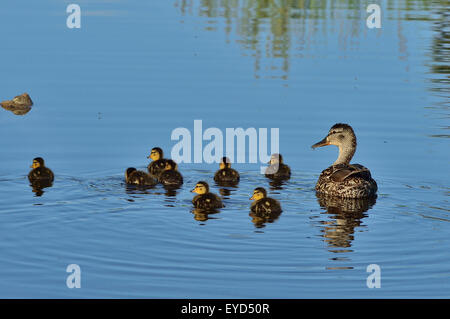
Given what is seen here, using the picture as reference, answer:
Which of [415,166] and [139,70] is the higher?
[139,70]

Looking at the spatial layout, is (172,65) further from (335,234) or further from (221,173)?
(335,234)

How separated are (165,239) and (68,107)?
246 inches

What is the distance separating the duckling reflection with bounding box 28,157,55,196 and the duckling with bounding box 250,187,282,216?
7.81 feet

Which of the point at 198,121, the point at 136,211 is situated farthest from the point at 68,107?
the point at 136,211

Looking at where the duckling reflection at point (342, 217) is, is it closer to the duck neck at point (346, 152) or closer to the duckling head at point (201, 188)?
the duck neck at point (346, 152)

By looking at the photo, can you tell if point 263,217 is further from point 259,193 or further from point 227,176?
point 227,176

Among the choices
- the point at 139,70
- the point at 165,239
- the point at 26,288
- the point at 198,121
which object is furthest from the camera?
the point at 139,70

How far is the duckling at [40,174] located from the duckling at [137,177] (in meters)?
0.87

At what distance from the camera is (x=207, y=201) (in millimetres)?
10508

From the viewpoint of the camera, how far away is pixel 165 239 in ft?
30.7

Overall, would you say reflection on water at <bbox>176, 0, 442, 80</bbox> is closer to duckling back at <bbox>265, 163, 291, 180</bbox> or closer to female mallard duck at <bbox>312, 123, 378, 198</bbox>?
duckling back at <bbox>265, 163, 291, 180</bbox>

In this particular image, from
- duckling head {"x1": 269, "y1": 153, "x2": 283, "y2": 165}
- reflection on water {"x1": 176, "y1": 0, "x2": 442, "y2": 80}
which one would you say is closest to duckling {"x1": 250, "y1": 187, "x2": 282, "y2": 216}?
duckling head {"x1": 269, "y1": 153, "x2": 283, "y2": 165}

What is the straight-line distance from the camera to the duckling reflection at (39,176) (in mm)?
11094

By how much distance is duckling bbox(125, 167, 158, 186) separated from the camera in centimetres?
1141
